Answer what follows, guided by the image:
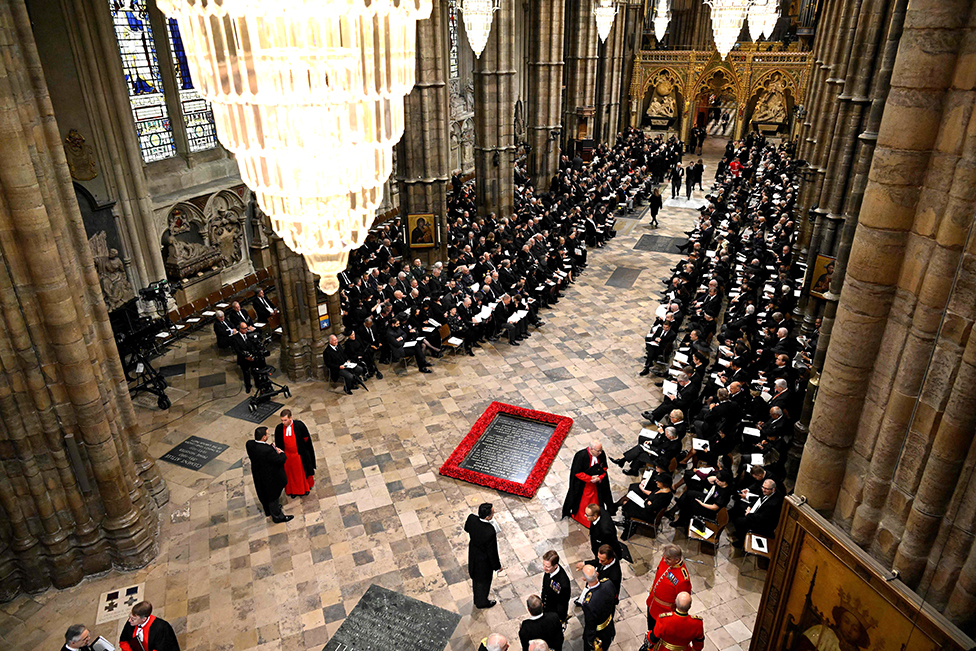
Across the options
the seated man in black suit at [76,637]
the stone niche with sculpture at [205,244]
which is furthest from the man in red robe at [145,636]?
the stone niche with sculpture at [205,244]

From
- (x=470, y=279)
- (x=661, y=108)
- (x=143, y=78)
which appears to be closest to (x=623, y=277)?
(x=470, y=279)

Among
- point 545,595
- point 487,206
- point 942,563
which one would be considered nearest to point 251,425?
point 545,595

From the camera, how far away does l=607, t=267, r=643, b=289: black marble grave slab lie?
16953 mm

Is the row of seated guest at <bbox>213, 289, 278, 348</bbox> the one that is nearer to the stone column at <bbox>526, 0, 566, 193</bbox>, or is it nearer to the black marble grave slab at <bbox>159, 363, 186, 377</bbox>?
the black marble grave slab at <bbox>159, 363, 186, 377</bbox>

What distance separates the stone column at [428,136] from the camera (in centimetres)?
1523

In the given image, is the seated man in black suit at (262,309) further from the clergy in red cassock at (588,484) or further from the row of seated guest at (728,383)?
the clergy in red cassock at (588,484)

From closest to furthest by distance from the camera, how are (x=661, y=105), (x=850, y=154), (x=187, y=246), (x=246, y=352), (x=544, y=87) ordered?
(x=246, y=352) → (x=850, y=154) → (x=187, y=246) → (x=544, y=87) → (x=661, y=105)

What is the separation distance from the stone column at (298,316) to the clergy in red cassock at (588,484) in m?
5.85

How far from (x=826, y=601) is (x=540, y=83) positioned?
74.1 ft

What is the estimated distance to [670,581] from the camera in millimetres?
6031

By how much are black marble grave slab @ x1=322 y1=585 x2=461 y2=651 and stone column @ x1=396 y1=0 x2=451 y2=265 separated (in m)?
11.3

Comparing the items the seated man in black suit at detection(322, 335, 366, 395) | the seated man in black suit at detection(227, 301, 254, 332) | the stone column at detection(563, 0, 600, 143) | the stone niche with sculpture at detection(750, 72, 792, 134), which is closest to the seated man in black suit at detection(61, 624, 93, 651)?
the seated man in black suit at detection(322, 335, 366, 395)

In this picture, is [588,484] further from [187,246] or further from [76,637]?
[187,246]

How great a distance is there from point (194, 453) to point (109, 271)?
564cm
